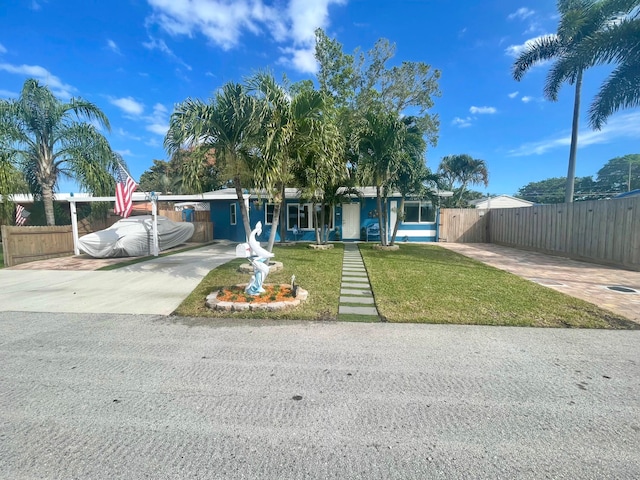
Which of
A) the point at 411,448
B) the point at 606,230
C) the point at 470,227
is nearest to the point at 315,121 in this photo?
the point at 411,448

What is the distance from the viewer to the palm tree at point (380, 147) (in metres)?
10.3

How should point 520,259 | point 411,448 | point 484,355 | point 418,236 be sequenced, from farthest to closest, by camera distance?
1. point 418,236
2. point 520,259
3. point 484,355
4. point 411,448

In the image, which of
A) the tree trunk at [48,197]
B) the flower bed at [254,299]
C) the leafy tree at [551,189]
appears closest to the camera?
the flower bed at [254,299]

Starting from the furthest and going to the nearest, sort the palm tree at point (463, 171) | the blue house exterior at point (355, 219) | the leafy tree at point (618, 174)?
the leafy tree at point (618, 174)
the palm tree at point (463, 171)
the blue house exterior at point (355, 219)

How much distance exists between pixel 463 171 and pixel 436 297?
82.6 ft

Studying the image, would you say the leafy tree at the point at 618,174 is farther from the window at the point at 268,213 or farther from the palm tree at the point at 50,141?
the palm tree at the point at 50,141

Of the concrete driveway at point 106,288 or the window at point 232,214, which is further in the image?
the window at point 232,214

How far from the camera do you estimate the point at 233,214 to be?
54.3 feet

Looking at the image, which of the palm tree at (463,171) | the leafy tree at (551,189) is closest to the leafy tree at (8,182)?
the palm tree at (463,171)

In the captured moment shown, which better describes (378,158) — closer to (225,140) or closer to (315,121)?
(315,121)

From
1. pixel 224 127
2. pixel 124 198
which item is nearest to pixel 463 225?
pixel 224 127

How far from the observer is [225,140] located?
6.46 meters

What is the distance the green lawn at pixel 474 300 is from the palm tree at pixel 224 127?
429 centimetres

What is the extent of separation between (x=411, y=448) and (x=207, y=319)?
11.8 ft
